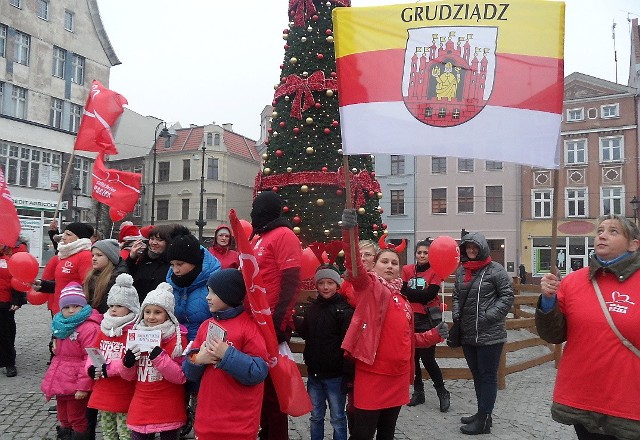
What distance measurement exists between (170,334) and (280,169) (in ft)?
14.1

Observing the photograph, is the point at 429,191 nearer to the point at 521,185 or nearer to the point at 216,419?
the point at 521,185

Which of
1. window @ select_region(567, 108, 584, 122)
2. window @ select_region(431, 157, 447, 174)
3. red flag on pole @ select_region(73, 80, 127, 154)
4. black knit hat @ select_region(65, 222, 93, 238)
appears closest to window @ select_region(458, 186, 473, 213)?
window @ select_region(431, 157, 447, 174)

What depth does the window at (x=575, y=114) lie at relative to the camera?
117ft

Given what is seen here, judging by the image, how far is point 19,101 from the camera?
28.3 metres

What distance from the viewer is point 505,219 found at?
121 feet

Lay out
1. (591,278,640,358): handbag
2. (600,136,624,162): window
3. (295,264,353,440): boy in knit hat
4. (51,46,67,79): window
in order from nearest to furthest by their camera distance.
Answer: (591,278,640,358): handbag, (295,264,353,440): boy in knit hat, (51,46,67,79): window, (600,136,624,162): window

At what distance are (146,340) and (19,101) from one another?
3002cm

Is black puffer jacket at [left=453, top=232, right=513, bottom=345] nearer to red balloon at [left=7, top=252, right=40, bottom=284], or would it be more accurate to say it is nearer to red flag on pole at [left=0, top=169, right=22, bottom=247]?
red balloon at [left=7, top=252, right=40, bottom=284]

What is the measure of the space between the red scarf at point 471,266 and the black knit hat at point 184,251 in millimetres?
2679

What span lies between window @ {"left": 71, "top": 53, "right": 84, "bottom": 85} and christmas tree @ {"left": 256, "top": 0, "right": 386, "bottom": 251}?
28548mm

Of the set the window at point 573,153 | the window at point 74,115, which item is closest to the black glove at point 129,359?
the window at point 74,115

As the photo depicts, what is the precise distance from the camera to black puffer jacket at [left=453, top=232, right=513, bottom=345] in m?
4.94

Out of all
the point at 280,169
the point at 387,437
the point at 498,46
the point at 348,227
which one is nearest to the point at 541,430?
the point at 387,437

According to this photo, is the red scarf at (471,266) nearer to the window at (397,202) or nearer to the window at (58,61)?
the window at (58,61)
